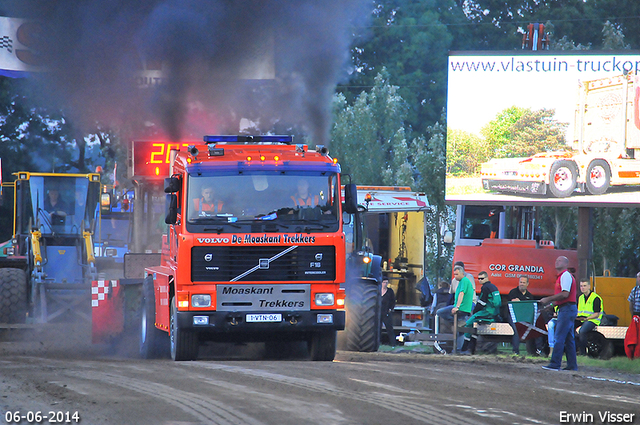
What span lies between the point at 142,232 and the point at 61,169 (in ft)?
86.6

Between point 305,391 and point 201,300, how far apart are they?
8.31 feet

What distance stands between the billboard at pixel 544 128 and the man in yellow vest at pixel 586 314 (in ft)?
18.6

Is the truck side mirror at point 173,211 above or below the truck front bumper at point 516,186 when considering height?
below

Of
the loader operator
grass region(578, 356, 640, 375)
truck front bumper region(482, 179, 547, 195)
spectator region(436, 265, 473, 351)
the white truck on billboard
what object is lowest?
grass region(578, 356, 640, 375)

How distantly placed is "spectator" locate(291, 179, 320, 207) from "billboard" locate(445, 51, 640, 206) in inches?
456

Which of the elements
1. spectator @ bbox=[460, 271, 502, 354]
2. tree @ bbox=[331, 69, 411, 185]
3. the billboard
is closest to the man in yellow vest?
spectator @ bbox=[460, 271, 502, 354]

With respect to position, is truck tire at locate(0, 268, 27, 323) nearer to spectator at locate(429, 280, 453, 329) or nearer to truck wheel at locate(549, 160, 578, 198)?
spectator at locate(429, 280, 453, 329)

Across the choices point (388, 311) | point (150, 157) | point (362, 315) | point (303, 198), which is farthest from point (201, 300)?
point (388, 311)

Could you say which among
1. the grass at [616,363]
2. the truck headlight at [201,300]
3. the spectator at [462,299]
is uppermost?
the truck headlight at [201,300]

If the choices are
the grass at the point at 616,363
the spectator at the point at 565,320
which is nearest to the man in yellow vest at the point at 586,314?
the grass at the point at 616,363

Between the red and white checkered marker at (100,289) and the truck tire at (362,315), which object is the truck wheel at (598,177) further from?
the red and white checkered marker at (100,289)

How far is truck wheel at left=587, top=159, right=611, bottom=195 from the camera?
22797 mm

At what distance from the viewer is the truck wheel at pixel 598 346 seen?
55.5 ft

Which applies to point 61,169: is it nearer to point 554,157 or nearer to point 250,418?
point 554,157
